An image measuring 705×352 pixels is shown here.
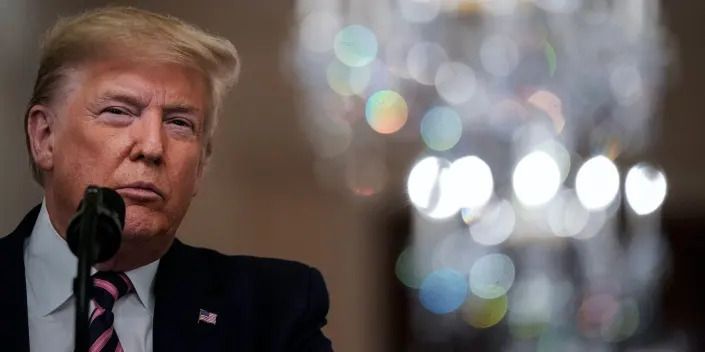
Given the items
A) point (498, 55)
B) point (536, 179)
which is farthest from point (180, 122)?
point (536, 179)

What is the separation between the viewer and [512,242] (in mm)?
6301

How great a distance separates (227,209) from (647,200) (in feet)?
7.11

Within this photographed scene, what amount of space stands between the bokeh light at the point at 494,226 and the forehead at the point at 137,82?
452cm

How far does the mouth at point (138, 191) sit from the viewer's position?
169cm

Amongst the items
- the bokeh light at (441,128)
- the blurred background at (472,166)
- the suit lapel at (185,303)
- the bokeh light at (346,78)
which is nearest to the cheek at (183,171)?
the suit lapel at (185,303)

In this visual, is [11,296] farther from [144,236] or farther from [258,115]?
[258,115]

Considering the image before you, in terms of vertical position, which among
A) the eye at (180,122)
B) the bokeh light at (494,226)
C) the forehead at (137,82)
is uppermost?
the forehead at (137,82)

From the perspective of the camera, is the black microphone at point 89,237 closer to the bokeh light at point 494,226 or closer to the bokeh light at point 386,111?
the bokeh light at point 386,111

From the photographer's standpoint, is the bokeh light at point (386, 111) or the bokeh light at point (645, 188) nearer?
the bokeh light at point (386, 111)

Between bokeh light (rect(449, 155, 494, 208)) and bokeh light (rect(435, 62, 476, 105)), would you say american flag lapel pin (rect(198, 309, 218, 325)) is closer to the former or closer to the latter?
bokeh light (rect(435, 62, 476, 105))

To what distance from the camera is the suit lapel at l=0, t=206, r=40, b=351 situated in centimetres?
167

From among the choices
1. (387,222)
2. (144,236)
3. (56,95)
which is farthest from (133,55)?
(387,222)

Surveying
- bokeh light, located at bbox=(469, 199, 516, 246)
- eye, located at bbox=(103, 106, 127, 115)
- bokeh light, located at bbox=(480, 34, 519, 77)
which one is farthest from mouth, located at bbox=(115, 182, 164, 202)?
bokeh light, located at bbox=(469, 199, 516, 246)

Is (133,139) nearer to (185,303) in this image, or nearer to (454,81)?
(185,303)
